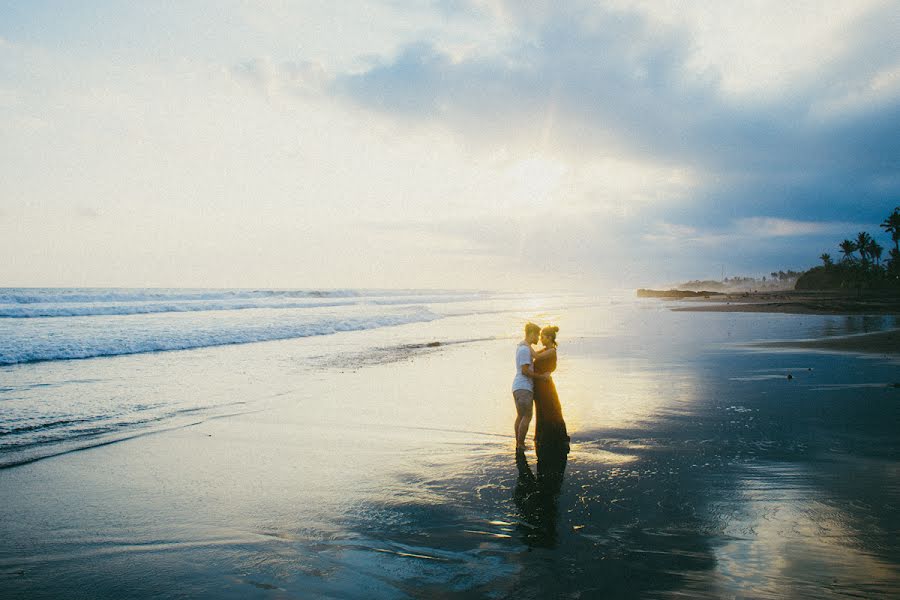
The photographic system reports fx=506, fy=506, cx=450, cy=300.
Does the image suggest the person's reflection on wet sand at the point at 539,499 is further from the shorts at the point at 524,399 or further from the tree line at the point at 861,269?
the tree line at the point at 861,269

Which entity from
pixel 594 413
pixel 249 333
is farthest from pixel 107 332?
pixel 594 413

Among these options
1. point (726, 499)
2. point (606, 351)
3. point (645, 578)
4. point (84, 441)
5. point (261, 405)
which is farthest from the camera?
point (606, 351)

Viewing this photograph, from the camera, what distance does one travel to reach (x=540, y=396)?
8234 millimetres

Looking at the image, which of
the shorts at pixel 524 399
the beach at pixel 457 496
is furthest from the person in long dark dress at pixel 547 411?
the beach at pixel 457 496

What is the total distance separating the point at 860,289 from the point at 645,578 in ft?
386

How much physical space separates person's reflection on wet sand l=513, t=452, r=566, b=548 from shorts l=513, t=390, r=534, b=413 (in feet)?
2.30

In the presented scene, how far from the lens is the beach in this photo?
446 centimetres

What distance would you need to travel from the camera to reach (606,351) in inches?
838

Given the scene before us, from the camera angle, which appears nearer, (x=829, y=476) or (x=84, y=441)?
(x=829, y=476)

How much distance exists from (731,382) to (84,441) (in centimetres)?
1497

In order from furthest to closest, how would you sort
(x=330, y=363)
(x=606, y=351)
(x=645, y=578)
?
1. (x=606, y=351)
2. (x=330, y=363)
3. (x=645, y=578)

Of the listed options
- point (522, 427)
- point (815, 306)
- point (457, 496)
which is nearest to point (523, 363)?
point (522, 427)

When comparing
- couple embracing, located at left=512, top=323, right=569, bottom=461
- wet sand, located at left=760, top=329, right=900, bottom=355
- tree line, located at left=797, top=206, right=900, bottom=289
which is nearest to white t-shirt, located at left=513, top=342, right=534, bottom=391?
couple embracing, located at left=512, top=323, right=569, bottom=461

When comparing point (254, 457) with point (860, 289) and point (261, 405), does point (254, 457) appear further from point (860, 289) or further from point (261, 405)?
point (860, 289)
